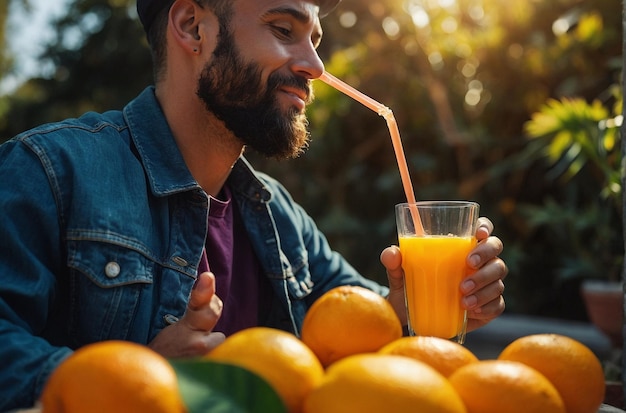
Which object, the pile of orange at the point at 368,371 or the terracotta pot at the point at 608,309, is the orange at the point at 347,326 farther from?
the terracotta pot at the point at 608,309

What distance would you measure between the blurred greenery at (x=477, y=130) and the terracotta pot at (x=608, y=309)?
1046 millimetres

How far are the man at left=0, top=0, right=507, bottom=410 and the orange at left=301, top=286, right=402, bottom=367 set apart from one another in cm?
19

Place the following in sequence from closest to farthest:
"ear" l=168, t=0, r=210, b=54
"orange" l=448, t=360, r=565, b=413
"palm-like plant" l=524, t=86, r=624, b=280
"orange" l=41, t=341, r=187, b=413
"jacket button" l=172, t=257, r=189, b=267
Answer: "orange" l=41, t=341, r=187, b=413
"orange" l=448, t=360, r=565, b=413
"jacket button" l=172, t=257, r=189, b=267
"ear" l=168, t=0, r=210, b=54
"palm-like plant" l=524, t=86, r=624, b=280

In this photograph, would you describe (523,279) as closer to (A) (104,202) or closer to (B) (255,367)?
(A) (104,202)

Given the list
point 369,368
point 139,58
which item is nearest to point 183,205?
point 369,368

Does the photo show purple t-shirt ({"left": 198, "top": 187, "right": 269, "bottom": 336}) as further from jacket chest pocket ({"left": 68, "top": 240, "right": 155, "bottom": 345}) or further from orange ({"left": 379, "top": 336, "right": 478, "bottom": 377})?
orange ({"left": 379, "top": 336, "right": 478, "bottom": 377})

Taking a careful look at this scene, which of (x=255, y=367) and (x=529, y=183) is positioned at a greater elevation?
(x=255, y=367)

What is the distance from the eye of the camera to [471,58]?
22.5 ft

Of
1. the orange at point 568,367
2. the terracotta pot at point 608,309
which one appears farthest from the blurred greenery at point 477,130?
the orange at point 568,367

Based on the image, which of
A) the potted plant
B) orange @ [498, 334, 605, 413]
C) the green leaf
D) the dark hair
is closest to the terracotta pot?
the potted plant

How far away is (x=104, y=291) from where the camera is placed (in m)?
1.66

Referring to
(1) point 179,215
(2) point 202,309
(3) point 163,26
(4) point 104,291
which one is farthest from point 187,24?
(2) point 202,309

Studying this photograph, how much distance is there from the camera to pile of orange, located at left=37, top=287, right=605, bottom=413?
2.79 ft

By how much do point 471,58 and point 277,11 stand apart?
524 centimetres
